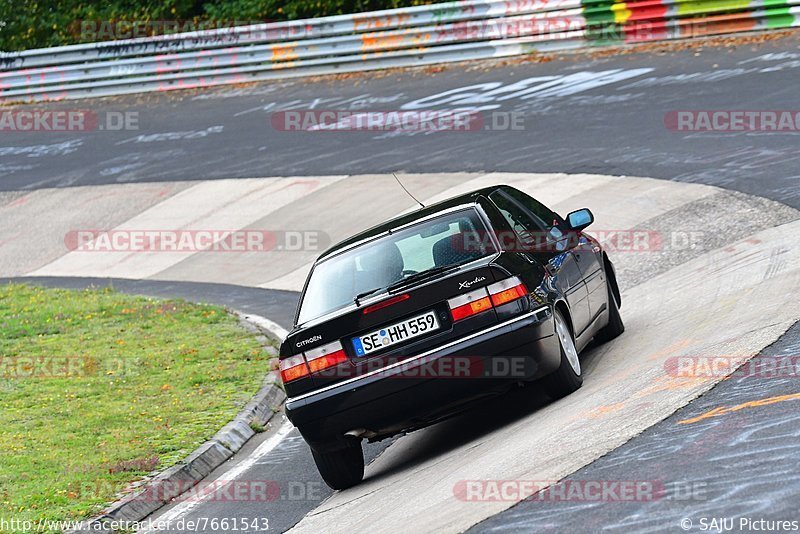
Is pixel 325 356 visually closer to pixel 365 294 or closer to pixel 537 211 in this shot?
pixel 365 294

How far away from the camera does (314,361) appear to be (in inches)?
303

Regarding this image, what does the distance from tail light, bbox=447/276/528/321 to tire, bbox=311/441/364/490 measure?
1.11m

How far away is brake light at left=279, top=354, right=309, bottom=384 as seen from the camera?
7711 mm

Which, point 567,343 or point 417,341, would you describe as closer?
point 417,341

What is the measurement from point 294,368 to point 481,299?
1.26 metres

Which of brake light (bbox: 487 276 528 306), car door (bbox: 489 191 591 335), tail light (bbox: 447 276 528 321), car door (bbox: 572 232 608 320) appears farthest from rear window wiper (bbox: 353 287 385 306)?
car door (bbox: 572 232 608 320)

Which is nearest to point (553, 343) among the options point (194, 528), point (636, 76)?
point (194, 528)

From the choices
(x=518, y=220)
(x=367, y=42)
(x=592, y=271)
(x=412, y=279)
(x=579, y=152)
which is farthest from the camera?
(x=367, y=42)

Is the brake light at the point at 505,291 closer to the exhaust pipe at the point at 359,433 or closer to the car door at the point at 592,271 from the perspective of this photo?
the exhaust pipe at the point at 359,433

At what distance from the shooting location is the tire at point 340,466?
7.84m

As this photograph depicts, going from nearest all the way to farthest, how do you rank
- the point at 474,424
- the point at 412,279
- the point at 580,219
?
the point at 412,279, the point at 474,424, the point at 580,219

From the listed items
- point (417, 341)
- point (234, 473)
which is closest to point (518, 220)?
point (417, 341)

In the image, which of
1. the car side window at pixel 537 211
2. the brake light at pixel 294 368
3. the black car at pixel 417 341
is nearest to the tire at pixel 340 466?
the black car at pixel 417 341

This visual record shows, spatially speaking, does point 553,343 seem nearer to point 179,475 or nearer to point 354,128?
point 179,475
